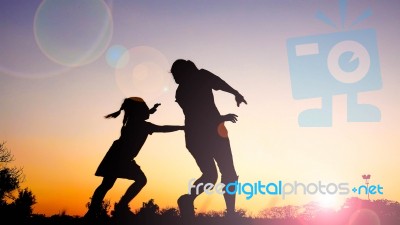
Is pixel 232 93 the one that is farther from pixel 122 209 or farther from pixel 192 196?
pixel 122 209

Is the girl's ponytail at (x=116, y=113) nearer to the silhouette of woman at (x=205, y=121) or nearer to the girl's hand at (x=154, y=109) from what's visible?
the girl's hand at (x=154, y=109)

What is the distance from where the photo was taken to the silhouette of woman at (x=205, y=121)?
8289 mm

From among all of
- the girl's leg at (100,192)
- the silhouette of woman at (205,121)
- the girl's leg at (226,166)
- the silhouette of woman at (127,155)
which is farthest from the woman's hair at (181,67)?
the girl's leg at (100,192)

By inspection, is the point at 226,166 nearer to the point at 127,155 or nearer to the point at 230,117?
the point at 230,117

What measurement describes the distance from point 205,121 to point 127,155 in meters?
1.98

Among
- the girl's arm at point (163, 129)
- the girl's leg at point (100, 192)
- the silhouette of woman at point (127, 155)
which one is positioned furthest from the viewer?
the girl's arm at point (163, 129)

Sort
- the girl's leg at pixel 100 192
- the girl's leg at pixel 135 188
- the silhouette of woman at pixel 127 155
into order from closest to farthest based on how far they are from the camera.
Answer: the girl's leg at pixel 100 192 → the silhouette of woman at pixel 127 155 → the girl's leg at pixel 135 188

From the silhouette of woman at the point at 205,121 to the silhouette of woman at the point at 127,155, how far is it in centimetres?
51

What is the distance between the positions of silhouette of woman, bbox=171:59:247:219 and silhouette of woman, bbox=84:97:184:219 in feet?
1.66

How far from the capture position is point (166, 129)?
860 cm

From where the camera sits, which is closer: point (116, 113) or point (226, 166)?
point (226, 166)

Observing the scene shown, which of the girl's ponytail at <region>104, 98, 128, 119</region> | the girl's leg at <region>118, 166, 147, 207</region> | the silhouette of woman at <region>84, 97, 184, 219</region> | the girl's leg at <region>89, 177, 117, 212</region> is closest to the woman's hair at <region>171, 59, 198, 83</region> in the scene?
the silhouette of woman at <region>84, 97, 184, 219</region>

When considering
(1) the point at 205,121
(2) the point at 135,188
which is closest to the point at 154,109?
(1) the point at 205,121

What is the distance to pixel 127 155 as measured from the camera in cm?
834
